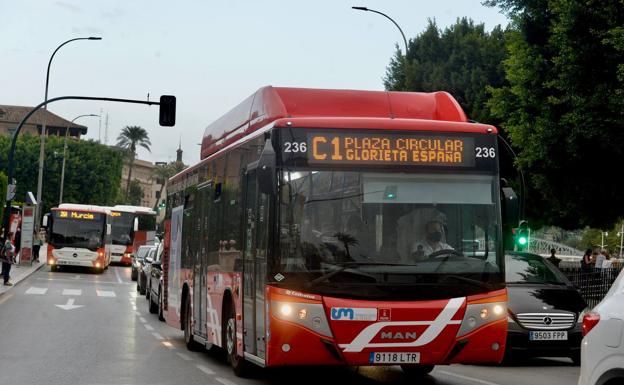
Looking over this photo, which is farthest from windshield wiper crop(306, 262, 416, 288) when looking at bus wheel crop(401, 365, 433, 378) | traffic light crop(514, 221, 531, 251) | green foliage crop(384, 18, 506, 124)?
green foliage crop(384, 18, 506, 124)

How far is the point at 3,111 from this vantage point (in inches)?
6590

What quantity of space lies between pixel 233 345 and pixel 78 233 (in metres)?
37.3

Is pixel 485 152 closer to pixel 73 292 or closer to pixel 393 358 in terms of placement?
pixel 393 358

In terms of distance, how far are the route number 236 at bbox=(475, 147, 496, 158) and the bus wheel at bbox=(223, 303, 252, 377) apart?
3.41 m

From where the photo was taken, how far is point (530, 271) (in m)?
15.9

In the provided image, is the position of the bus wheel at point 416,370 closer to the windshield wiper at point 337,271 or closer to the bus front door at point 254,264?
the bus front door at point 254,264

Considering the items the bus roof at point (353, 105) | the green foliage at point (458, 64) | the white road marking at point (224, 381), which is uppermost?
the green foliage at point (458, 64)

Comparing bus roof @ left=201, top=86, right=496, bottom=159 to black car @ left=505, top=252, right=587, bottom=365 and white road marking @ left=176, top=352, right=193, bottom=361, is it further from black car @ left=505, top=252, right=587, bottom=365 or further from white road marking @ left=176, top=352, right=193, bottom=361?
white road marking @ left=176, top=352, right=193, bottom=361

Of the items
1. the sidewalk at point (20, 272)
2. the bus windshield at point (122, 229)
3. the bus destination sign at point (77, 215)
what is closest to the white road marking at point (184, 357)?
the sidewalk at point (20, 272)

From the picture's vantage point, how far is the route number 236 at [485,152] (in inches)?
440

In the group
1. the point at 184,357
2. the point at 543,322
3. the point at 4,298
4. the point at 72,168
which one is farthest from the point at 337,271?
the point at 72,168

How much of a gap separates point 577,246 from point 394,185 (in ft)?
550

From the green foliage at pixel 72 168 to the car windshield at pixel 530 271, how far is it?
9407 cm

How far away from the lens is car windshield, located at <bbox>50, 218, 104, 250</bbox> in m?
48.4
